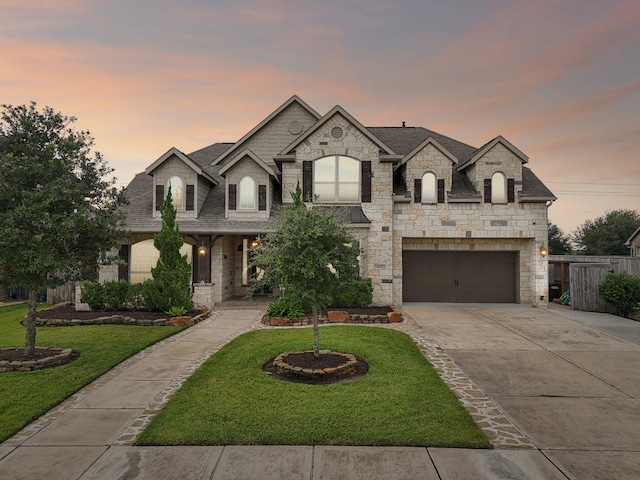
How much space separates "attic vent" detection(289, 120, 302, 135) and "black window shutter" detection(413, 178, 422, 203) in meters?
6.84

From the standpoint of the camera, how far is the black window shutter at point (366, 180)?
1602 cm

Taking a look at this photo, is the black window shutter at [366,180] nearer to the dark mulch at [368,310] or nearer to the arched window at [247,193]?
the dark mulch at [368,310]

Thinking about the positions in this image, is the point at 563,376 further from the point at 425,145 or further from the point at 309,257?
the point at 425,145

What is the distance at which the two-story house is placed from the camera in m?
15.8

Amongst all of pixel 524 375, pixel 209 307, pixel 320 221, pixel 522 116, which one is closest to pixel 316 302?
pixel 320 221

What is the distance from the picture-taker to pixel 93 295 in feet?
45.6

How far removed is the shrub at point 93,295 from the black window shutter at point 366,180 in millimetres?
11613

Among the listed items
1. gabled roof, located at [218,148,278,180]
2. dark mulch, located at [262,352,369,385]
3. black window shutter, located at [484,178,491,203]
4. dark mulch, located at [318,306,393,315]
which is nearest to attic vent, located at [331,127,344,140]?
gabled roof, located at [218,148,278,180]

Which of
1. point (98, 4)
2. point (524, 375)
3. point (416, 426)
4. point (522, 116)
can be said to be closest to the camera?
point (416, 426)

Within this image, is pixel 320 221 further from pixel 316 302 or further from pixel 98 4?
pixel 98 4

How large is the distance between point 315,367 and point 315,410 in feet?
6.01

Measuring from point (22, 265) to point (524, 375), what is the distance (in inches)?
447

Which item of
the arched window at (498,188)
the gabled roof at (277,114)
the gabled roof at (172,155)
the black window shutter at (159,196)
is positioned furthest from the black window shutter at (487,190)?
the black window shutter at (159,196)

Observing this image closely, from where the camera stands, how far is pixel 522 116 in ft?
61.5
